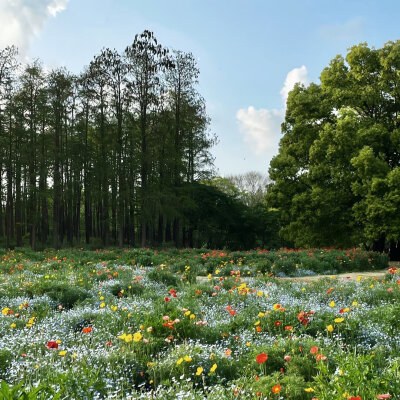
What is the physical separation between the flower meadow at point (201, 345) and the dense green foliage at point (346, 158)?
13321mm

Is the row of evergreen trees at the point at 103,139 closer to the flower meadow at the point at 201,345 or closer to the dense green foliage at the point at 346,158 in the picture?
the dense green foliage at the point at 346,158

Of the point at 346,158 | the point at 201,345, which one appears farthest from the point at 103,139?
the point at 201,345

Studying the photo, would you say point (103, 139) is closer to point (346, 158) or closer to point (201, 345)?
point (346, 158)

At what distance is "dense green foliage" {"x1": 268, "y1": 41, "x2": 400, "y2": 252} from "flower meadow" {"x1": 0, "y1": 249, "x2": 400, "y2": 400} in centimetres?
1332

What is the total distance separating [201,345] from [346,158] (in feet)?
65.8

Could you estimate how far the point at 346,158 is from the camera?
Result: 21.8 metres

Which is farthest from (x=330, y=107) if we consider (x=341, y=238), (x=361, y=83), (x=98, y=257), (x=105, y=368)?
(x=105, y=368)

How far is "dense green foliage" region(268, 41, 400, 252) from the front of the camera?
20109 mm

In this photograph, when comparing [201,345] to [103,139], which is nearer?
[201,345]

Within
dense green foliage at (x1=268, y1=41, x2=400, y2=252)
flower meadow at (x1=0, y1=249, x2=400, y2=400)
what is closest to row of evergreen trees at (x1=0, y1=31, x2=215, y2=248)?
dense green foliage at (x1=268, y1=41, x2=400, y2=252)

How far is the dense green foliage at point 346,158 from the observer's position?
20109mm

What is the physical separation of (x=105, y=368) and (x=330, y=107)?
906 inches

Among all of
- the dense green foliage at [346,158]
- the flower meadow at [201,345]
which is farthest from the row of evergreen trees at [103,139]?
the flower meadow at [201,345]

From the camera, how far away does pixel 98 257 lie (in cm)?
1576
